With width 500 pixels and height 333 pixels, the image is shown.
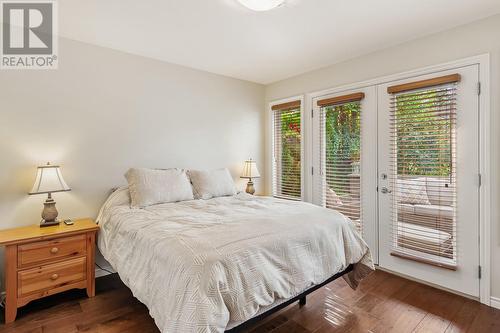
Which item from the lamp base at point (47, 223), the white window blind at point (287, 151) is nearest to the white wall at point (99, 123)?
the lamp base at point (47, 223)

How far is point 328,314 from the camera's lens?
2.16 m

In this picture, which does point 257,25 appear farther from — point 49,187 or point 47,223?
point 47,223

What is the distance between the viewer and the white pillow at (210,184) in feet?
10.3

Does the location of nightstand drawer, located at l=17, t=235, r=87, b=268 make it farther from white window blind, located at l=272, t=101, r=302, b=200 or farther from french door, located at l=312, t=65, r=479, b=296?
french door, located at l=312, t=65, r=479, b=296

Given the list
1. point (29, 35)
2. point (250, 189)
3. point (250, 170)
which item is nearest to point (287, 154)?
point (250, 170)

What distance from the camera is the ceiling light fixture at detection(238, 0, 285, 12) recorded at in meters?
2.04

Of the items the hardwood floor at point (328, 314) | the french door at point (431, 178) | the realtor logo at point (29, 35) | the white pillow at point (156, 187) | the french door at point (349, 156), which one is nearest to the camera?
the hardwood floor at point (328, 314)

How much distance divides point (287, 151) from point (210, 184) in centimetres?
152

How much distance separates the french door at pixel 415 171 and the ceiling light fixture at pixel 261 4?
5.18ft

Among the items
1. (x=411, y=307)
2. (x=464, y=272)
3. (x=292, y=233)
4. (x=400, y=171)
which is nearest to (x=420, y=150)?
(x=400, y=171)

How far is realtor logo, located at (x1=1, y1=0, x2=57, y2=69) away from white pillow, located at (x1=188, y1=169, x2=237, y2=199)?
1.84 m

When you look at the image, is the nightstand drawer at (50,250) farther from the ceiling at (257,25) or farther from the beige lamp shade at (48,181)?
the ceiling at (257,25)

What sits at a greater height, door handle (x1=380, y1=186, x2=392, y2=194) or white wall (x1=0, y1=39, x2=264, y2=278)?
white wall (x1=0, y1=39, x2=264, y2=278)

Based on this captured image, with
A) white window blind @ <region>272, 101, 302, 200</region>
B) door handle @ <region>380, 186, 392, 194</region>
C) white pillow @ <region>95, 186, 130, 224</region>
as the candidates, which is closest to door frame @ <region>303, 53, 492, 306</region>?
door handle @ <region>380, 186, 392, 194</region>
